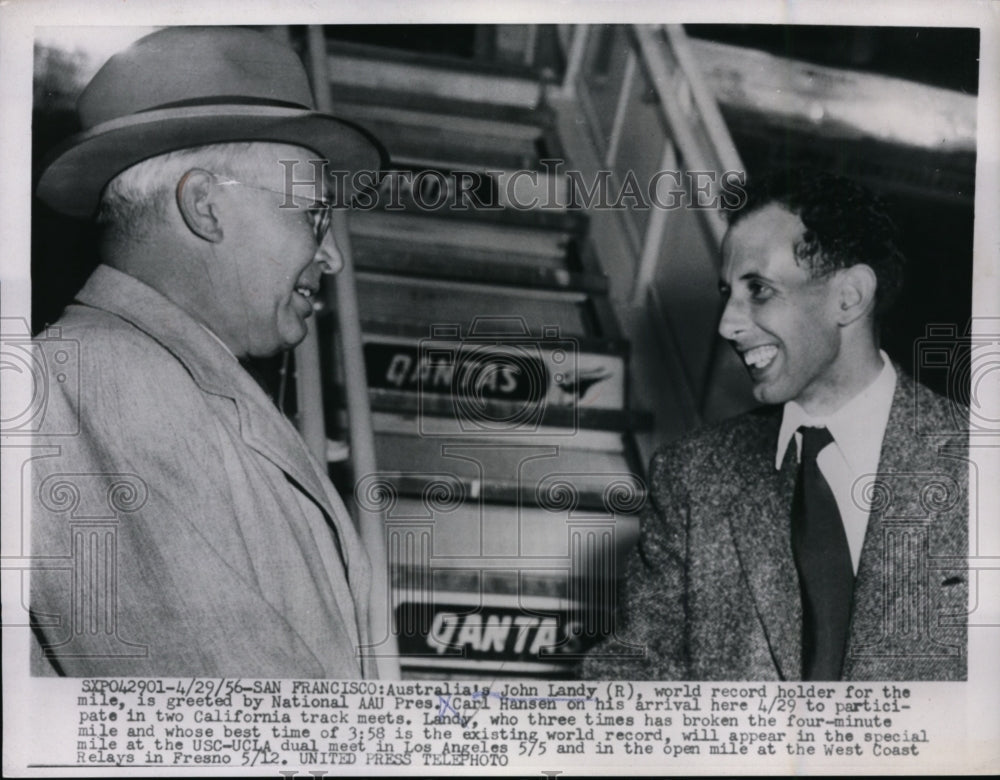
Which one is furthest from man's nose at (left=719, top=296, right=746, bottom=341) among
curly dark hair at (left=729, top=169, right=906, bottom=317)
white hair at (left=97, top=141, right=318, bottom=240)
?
white hair at (left=97, top=141, right=318, bottom=240)

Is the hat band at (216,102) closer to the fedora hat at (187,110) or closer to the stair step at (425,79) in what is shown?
the fedora hat at (187,110)

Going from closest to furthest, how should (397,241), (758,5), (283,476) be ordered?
(283,476) → (758,5) → (397,241)

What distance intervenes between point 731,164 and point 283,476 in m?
0.98

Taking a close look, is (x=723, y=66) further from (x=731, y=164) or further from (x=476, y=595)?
(x=476, y=595)

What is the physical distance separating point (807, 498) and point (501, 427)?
0.56 meters

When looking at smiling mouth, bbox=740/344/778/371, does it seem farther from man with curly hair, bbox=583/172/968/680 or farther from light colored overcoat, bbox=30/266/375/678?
light colored overcoat, bbox=30/266/375/678

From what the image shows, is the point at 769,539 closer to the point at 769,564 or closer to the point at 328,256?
the point at 769,564

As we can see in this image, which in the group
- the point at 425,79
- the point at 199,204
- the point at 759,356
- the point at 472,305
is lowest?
the point at 759,356

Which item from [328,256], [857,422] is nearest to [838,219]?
[857,422]

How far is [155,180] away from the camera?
184 centimetres

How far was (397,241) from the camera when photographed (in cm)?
209

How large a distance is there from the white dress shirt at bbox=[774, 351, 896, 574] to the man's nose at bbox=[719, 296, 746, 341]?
16 cm

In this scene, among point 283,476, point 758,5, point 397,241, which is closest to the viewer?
point 283,476

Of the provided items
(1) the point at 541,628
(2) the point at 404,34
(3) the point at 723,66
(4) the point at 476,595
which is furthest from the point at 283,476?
(3) the point at 723,66
